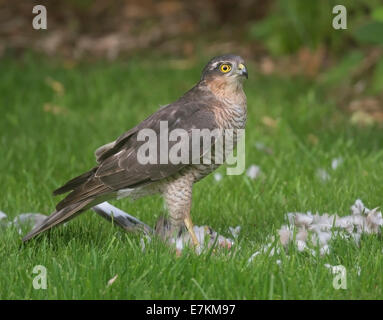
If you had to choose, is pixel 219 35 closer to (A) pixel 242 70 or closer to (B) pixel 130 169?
(A) pixel 242 70

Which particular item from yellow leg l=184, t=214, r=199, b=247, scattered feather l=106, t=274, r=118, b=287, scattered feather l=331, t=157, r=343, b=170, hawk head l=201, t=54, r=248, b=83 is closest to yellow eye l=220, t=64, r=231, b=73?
hawk head l=201, t=54, r=248, b=83

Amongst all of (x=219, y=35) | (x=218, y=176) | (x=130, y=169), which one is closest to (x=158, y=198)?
(x=218, y=176)

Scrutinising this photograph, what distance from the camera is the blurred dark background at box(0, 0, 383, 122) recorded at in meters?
8.42

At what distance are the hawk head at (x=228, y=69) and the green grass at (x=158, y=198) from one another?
91cm

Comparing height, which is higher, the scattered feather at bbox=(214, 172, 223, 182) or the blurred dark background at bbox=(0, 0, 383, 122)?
the blurred dark background at bbox=(0, 0, 383, 122)

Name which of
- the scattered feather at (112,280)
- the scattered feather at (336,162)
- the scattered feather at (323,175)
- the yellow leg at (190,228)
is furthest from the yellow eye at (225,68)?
the scattered feather at (336,162)

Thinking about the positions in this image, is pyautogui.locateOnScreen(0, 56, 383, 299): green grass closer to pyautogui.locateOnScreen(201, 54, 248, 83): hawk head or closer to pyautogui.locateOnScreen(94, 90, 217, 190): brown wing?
pyautogui.locateOnScreen(94, 90, 217, 190): brown wing

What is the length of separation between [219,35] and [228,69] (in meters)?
6.36

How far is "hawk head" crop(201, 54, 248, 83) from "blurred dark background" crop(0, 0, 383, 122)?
9.49 feet

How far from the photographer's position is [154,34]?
10719 mm

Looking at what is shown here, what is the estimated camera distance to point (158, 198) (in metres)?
5.22
